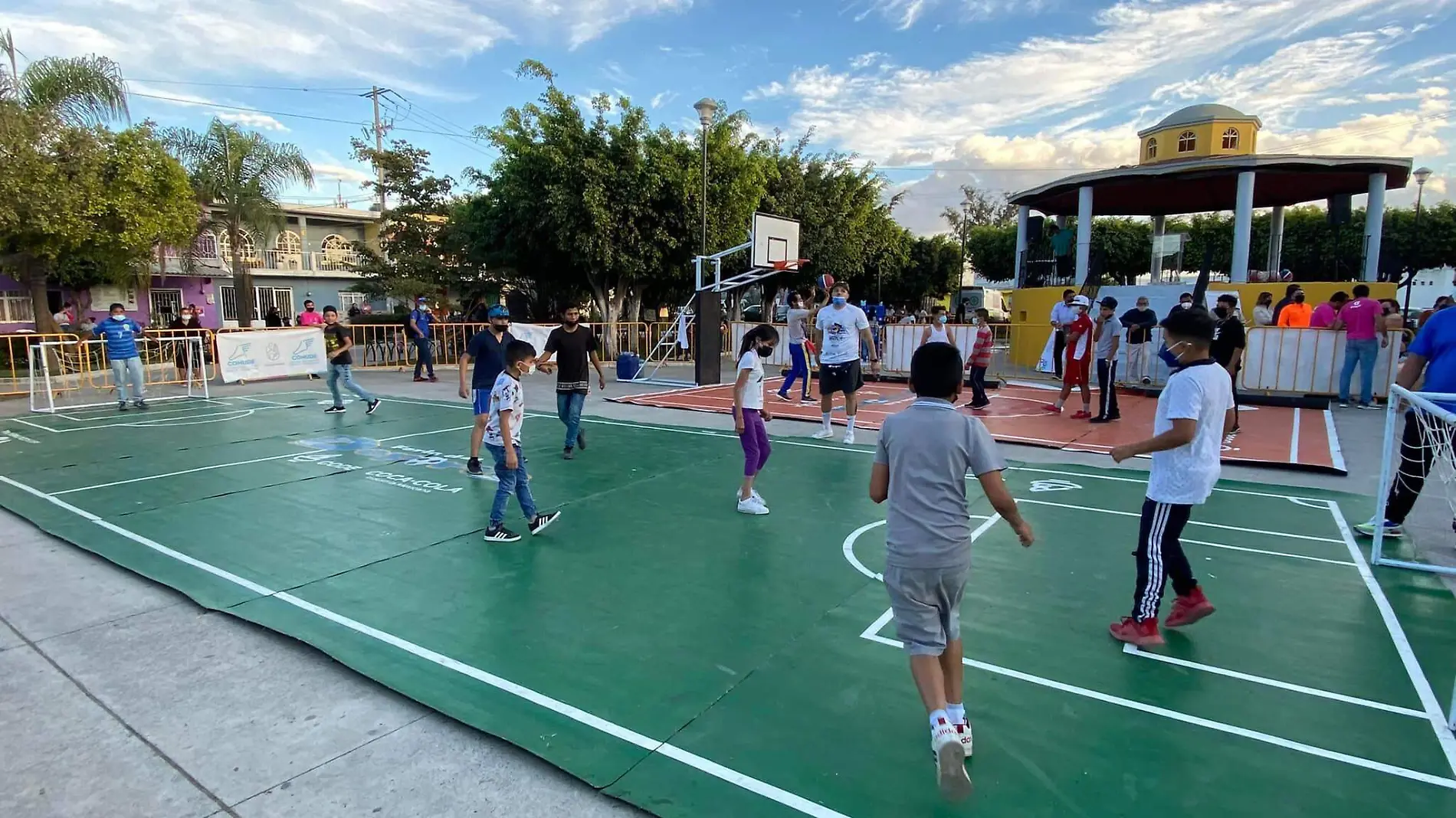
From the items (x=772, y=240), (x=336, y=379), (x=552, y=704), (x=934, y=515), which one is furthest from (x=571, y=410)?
(x=772, y=240)

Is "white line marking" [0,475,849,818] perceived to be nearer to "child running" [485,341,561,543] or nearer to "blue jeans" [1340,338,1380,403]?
"child running" [485,341,561,543]

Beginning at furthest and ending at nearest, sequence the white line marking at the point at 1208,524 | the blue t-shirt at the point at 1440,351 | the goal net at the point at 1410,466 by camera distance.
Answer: the white line marking at the point at 1208,524 < the blue t-shirt at the point at 1440,351 < the goal net at the point at 1410,466

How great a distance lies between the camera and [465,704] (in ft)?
11.4

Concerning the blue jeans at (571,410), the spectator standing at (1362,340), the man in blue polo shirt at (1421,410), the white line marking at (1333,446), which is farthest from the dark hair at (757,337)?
the spectator standing at (1362,340)

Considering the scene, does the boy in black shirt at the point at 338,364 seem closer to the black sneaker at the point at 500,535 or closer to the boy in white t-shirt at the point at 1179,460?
the black sneaker at the point at 500,535

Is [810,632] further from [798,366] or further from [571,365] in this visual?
[798,366]

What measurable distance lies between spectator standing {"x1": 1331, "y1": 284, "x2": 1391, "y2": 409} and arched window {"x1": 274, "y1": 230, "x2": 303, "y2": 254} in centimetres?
3727

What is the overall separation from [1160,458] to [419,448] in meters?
Answer: 8.07

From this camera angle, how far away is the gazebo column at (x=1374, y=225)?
2109 cm

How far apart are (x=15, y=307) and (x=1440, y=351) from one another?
36288 millimetres

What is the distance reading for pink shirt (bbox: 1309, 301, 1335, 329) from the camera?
1336 centimetres

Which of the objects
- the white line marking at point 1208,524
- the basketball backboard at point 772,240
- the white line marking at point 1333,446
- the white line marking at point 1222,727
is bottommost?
the white line marking at point 1222,727

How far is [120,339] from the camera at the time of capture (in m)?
12.5

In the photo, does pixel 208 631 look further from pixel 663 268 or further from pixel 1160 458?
pixel 663 268
